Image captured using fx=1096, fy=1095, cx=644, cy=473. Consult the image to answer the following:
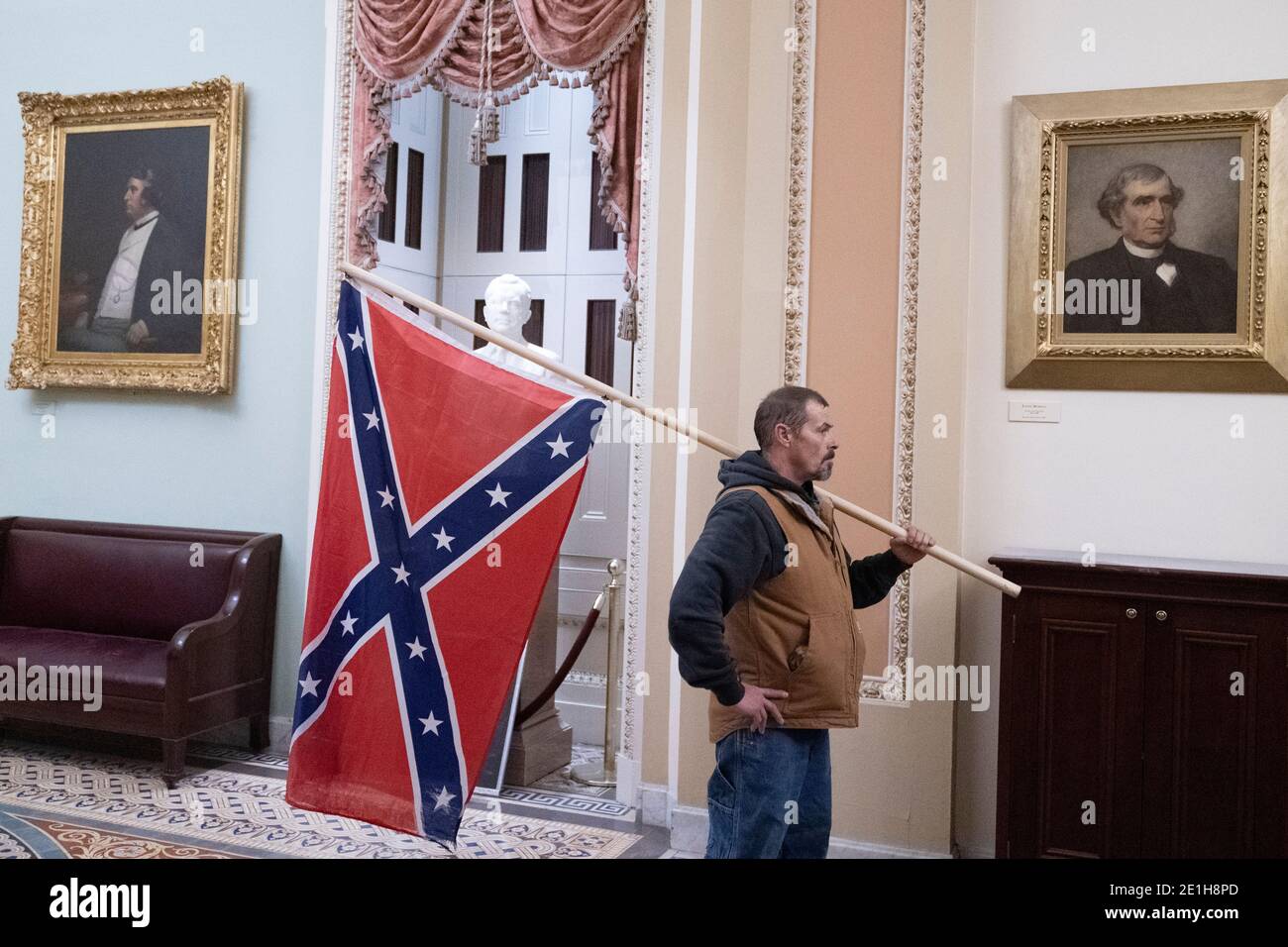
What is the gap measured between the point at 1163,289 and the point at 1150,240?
0.63 feet

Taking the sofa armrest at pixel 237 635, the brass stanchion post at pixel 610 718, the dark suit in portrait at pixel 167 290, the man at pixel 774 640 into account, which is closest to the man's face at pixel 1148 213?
the man at pixel 774 640

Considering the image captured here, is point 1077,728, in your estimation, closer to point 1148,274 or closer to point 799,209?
point 1148,274

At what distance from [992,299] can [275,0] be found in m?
3.98

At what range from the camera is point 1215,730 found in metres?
3.53

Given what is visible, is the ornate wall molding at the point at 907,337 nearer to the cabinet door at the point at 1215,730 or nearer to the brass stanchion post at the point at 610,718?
the cabinet door at the point at 1215,730

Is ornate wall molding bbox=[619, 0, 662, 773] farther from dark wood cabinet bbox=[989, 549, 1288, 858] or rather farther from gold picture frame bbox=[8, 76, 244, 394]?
gold picture frame bbox=[8, 76, 244, 394]

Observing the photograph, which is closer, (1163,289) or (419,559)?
(419,559)

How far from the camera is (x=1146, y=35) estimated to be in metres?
4.10

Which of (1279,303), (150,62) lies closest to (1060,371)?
(1279,303)

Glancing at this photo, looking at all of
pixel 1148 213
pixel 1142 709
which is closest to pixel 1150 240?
pixel 1148 213

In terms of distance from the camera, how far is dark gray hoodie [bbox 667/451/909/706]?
2.56m

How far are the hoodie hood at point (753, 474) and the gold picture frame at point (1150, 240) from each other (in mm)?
1766

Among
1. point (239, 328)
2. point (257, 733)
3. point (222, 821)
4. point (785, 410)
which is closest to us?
point (785, 410)

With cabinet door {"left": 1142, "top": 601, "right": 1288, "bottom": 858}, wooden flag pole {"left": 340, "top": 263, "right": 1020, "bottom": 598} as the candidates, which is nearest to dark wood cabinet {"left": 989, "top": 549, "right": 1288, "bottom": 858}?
cabinet door {"left": 1142, "top": 601, "right": 1288, "bottom": 858}
